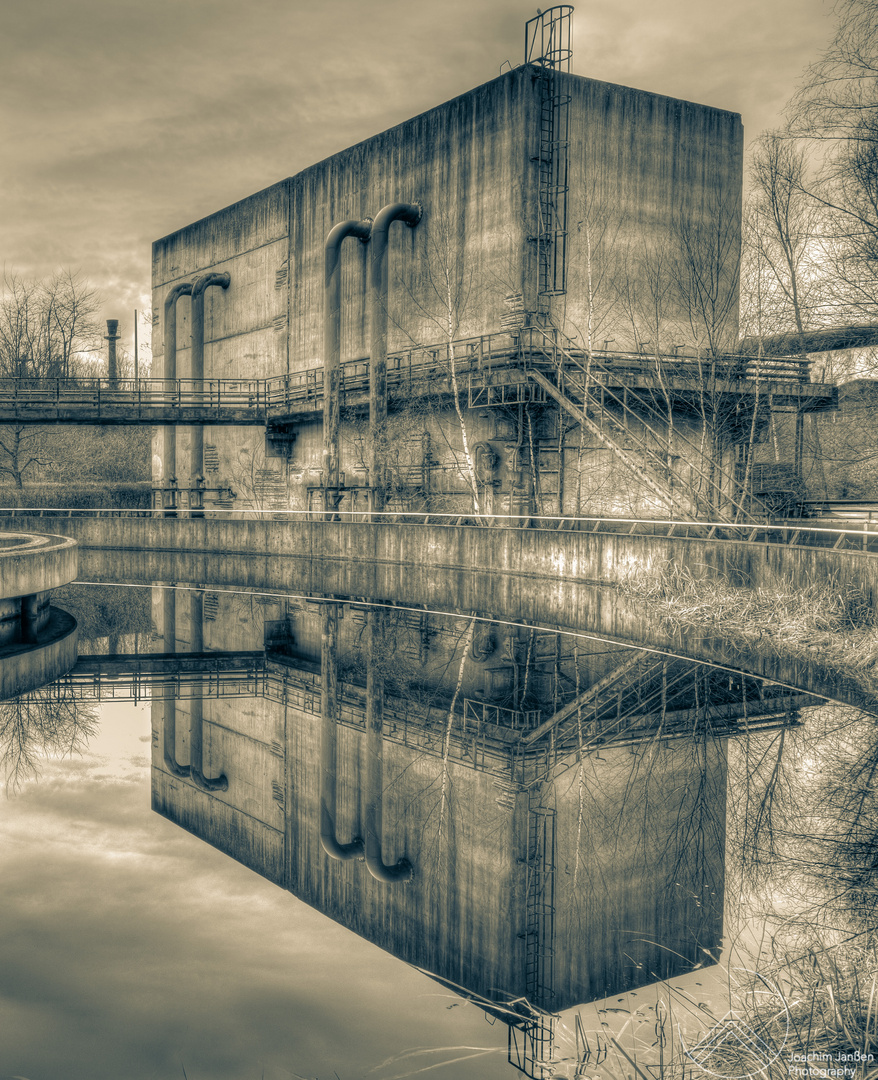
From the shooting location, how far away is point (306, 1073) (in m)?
3.64

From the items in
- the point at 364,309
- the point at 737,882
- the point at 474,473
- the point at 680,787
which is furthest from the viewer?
the point at 364,309

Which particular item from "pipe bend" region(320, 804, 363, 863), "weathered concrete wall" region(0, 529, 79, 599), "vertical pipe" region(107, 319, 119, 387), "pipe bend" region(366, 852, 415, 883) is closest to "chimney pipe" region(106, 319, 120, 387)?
"vertical pipe" region(107, 319, 119, 387)

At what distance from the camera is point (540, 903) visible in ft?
17.6

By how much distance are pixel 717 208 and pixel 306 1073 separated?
27897 millimetres

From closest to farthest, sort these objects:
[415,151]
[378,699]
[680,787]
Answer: [680,787] → [378,699] → [415,151]

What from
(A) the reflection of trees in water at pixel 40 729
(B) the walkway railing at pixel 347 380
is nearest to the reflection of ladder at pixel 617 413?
(B) the walkway railing at pixel 347 380

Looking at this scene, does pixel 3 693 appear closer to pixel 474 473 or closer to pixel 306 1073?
pixel 306 1073

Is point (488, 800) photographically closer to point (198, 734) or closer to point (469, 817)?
point (469, 817)

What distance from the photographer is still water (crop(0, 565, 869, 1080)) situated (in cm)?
399

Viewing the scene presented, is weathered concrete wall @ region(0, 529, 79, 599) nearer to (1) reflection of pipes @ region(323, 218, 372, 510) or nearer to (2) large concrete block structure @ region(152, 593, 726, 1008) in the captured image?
(2) large concrete block structure @ region(152, 593, 726, 1008)

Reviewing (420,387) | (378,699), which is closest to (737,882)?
(378,699)

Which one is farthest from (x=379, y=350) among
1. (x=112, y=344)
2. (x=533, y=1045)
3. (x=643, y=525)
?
(x=112, y=344)

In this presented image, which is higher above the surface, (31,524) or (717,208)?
(717,208)

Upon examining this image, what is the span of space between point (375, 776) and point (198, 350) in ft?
117
